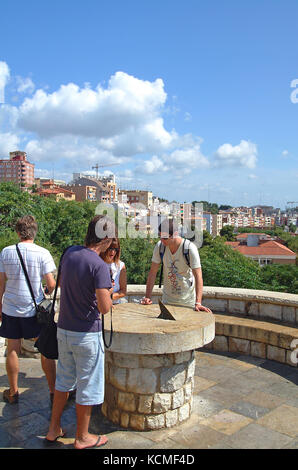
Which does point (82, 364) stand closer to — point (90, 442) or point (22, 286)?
point (90, 442)

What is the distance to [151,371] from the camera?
3.31 m

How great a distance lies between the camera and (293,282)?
7531 mm

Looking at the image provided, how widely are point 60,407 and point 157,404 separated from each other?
777mm

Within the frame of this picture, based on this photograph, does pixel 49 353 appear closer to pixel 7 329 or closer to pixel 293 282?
pixel 7 329

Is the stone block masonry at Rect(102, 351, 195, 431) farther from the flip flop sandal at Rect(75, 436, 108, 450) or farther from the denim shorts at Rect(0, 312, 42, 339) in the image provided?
the denim shorts at Rect(0, 312, 42, 339)

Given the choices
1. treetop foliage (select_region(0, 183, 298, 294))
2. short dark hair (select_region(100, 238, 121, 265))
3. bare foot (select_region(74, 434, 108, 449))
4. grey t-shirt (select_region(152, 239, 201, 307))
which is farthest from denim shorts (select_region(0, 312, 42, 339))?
treetop foliage (select_region(0, 183, 298, 294))

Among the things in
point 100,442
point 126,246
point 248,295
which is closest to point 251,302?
point 248,295

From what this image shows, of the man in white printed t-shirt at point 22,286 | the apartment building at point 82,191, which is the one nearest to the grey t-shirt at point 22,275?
the man in white printed t-shirt at point 22,286

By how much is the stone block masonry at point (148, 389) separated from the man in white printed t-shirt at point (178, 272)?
788mm

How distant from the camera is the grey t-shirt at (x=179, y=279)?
4074 mm

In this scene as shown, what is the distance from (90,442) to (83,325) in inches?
35.8

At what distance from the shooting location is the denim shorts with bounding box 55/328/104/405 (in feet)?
9.42

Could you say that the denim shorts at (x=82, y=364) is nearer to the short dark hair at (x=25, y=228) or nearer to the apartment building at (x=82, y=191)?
the short dark hair at (x=25, y=228)
